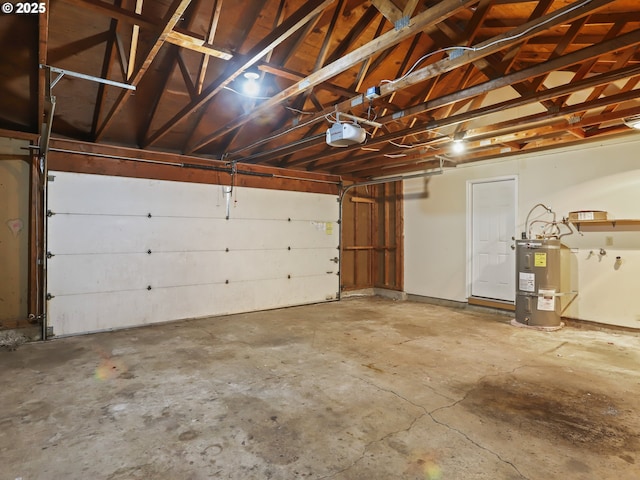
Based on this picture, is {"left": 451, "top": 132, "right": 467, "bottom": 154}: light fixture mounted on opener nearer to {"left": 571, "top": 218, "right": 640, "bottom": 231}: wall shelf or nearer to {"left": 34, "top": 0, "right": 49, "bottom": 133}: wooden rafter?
{"left": 571, "top": 218, "right": 640, "bottom": 231}: wall shelf

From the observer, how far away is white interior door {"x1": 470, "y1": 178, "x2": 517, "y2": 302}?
216 inches

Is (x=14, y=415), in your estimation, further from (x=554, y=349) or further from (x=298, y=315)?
(x=554, y=349)

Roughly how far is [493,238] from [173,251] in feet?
16.8

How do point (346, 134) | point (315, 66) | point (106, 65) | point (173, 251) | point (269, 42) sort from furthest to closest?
point (173, 251), point (106, 65), point (346, 134), point (315, 66), point (269, 42)

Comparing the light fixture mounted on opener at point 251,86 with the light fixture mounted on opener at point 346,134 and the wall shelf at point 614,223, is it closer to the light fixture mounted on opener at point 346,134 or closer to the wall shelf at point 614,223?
the light fixture mounted on opener at point 346,134

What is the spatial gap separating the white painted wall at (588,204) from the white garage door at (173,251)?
2.51 meters

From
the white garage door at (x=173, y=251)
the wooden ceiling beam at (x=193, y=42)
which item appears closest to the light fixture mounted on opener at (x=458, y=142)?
the white garage door at (x=173, y=251)

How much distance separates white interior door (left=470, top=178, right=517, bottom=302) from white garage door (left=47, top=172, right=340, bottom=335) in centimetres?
267

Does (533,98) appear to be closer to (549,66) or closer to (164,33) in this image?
(549,66)

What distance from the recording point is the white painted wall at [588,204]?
14.4 ft

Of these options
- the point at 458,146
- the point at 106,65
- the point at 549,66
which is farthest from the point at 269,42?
the point at 458,146

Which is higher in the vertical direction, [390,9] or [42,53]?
[390,9]

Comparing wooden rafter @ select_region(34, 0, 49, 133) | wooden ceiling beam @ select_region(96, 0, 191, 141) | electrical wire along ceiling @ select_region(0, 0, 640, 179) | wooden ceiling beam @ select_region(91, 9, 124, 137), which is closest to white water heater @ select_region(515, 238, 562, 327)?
electrical wire along ceiling @ select_region(0, 0, 640, 179)

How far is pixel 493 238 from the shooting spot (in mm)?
5688
